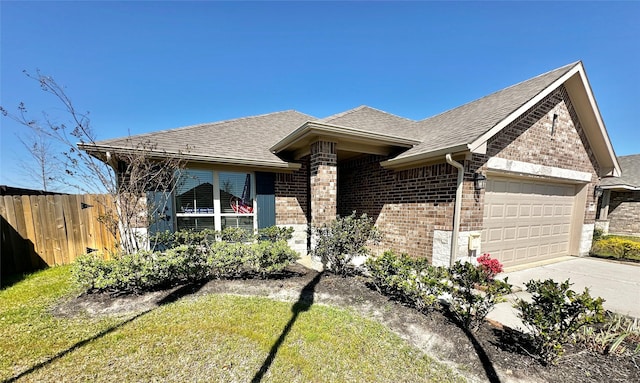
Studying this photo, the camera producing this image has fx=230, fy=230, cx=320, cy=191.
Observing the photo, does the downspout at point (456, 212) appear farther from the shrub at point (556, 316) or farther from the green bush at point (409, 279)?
the shrub at point (556, 316)

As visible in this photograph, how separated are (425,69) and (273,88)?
656 centimetres

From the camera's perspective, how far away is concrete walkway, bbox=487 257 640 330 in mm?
3973

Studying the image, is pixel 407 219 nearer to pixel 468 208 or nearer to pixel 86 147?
pixel 468 208

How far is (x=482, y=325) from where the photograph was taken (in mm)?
3326

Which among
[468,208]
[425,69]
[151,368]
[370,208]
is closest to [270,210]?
[370,208]

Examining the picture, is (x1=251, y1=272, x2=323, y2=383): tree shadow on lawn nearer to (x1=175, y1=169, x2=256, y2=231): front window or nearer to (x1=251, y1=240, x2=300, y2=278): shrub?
(x1=251, y1=240, x2=300, y2=278): shrub

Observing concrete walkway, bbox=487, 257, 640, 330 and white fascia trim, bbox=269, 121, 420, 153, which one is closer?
concrete walkway, bbox=487, 257, 640, 330

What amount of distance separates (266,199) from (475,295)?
211 inches

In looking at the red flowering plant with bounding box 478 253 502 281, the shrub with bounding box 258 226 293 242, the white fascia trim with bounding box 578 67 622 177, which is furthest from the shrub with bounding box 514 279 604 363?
the white fascia trim with bounding box 578 67 622 177

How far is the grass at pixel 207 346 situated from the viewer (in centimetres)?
235

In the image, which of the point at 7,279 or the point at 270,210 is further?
the point at 270,210

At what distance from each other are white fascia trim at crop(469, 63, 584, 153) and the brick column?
297cm

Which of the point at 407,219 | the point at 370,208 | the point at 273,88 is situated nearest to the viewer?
the point at 407,219

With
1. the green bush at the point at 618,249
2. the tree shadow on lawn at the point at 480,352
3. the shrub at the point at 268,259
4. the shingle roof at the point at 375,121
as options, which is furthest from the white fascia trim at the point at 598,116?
the shrub at the point at 268,259
